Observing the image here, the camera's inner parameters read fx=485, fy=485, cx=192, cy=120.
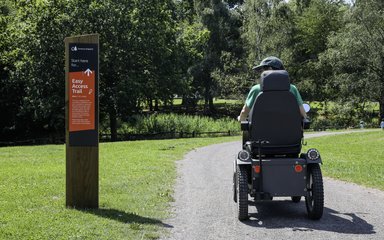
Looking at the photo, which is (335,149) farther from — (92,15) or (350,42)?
(350,42)

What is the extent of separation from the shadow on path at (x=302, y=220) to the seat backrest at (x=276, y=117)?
103 centimetres

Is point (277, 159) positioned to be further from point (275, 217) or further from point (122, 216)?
point (122, 216)

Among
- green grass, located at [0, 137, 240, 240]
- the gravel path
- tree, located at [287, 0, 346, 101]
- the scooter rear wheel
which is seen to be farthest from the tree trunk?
the scooter rear wheel

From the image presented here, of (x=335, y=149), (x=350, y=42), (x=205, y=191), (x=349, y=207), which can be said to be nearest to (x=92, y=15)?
(x=335, y=149)

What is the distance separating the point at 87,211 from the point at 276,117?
3330 millimetres

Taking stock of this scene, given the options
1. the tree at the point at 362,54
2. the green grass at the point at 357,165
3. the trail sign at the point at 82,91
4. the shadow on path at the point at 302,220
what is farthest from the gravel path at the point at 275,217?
the tree at the point at 362,54

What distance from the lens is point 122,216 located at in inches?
297

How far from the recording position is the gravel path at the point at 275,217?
21.4 ft

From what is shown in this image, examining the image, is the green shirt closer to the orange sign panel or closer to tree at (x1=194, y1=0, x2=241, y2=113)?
the orange sign panel

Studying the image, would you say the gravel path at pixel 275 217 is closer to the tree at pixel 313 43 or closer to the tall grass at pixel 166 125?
the tall grass at pixel 166 125

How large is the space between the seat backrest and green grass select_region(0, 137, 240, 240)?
81.4 inches

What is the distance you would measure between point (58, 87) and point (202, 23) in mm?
24042

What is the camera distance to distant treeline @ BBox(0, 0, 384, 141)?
114 ft

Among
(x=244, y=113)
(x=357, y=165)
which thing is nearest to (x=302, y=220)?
(x=244, y=113)
